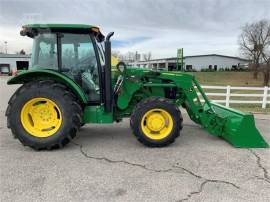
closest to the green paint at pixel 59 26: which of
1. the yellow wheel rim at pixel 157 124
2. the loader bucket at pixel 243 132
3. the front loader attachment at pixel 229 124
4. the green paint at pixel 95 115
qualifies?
the green paint at pixel 95 115

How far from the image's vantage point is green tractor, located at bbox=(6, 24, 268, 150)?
4340mm

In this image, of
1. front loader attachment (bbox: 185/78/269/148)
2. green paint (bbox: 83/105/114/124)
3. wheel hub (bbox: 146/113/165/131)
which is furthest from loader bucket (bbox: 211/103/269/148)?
green paint (bbox: 83/105/114/124)

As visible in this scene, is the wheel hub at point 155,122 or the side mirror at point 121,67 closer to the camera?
the wheel hub at point 155,122

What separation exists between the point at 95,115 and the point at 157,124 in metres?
1.19

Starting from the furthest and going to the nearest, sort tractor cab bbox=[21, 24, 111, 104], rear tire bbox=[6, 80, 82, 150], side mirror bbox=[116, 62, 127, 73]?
side mirror bbox=[116, 62, 127, 73], tractor cab bbox=[21, 24, 111, 104], rear tire bbox=[6, 80, 82, 150]

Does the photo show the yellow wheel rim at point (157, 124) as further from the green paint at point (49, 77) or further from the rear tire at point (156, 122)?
the green paint at point (49, 77)

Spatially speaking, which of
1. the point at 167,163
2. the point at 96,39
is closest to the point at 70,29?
the point at 96,39

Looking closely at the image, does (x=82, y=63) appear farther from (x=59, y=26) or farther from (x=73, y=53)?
(x=59, y=26)

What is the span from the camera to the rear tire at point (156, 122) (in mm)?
4516

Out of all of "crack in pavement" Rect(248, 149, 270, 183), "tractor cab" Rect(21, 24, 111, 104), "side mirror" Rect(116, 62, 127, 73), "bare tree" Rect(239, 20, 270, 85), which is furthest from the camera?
"bare tree" Rect(239, 20, 270, 85)

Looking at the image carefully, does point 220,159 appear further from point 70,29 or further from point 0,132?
point 0,132

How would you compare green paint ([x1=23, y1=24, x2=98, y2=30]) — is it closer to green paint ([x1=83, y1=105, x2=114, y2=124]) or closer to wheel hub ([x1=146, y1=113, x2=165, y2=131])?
green paint ([x1=83, y1=105, x2=114, y2=124])

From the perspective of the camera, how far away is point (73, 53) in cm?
468

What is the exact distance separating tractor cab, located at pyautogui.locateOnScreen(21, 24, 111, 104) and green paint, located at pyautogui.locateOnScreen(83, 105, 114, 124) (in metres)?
0.18
